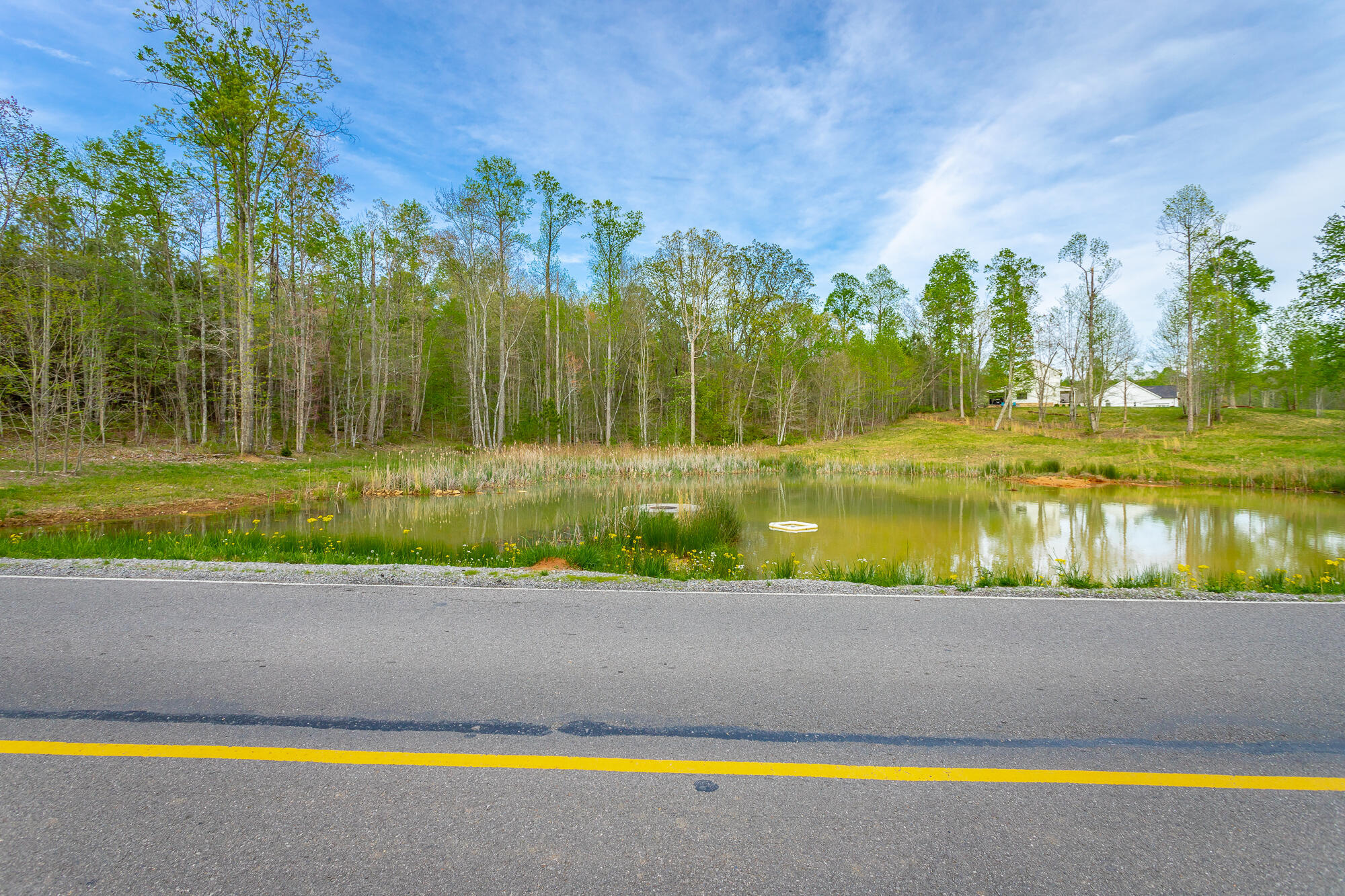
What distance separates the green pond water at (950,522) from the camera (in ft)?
38.9

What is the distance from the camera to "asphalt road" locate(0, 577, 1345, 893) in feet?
7.78

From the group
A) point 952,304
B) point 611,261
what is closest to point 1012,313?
point 952,304

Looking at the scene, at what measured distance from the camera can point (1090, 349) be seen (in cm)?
4184

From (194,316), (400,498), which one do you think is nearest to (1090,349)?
(400,498)

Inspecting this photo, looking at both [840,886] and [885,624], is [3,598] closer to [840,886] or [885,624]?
[840,886]

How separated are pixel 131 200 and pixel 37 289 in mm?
18507

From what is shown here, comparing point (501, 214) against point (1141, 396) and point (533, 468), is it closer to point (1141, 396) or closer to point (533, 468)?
point (533, 468)

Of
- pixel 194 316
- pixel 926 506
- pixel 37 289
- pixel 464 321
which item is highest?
pixel 464 321

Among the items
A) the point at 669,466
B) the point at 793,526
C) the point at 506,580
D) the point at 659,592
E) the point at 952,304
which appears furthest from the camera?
the point at 952,304

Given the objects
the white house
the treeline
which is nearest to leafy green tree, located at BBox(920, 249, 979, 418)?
the treeline

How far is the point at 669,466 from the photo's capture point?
89.7ft

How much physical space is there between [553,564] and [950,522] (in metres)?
11.7

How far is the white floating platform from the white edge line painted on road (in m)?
7.78

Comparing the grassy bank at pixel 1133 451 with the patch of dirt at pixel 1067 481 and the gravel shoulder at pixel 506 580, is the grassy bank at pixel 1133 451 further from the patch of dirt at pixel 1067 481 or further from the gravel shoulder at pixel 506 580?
the gravel shoulder at pixel 506 580
